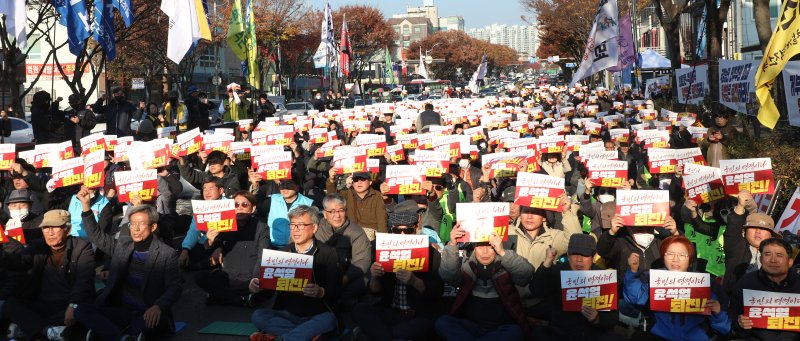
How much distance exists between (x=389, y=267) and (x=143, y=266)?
2145 mm

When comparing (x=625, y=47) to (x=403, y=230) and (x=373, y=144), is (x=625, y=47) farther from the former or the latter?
(x=403, y=230)

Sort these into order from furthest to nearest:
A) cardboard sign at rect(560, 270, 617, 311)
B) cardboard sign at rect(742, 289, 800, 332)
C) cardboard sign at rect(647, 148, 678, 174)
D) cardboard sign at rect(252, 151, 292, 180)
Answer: cardboard sign at rect(252, 151, 292, 180) < cardboard sign at rect(647, 148, 678, 174) < cardboard sign at rect(560, 270, 617, 311) < cardboard sign at rect(742, 289, 800, 332)

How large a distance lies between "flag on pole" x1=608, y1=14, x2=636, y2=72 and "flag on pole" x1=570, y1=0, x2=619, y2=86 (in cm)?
123

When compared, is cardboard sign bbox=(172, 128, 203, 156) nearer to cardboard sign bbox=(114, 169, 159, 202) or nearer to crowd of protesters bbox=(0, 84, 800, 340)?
crowd of protesters bbox=(0, 84, 800, 340)

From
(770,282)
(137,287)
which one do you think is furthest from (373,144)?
(770,282)

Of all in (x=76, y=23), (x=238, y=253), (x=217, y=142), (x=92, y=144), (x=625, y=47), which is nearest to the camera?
(x=238, y=253)

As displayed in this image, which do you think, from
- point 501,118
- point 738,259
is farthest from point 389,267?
point 501,118

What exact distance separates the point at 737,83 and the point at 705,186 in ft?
31.2

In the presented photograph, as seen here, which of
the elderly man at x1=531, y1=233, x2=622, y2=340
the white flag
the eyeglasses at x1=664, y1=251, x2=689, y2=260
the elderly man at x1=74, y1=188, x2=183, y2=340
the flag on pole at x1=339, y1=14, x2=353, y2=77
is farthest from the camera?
the flag on pole at x1=339, y1=14, x2=353, y2=77

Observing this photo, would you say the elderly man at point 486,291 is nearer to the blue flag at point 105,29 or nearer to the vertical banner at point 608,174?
the vertical banner at point 608,174

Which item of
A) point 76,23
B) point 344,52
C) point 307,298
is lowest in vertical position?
point 307,298

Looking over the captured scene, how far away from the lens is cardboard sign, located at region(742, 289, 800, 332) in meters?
6.18

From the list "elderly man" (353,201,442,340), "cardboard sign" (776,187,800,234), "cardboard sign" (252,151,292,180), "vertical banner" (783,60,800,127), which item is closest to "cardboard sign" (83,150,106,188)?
"cardboard sign" (252,151,292,180)

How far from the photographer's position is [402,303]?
7.68m
